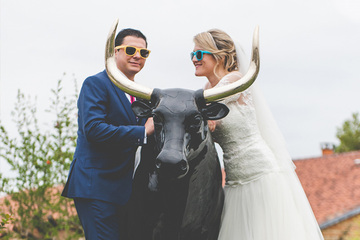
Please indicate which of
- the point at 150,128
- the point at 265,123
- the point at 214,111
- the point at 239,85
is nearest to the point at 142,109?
the point at 150,128

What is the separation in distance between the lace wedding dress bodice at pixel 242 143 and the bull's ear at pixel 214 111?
0.43 meters

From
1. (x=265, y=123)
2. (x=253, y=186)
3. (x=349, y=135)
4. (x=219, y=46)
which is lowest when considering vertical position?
(x=349, y=135)

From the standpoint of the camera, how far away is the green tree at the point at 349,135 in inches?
1340

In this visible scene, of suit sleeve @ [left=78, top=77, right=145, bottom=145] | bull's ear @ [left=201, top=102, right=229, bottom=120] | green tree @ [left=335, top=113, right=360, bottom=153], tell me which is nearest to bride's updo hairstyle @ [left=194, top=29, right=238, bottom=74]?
bull's ear @ [left=201, top=102, right=229, bottom=120]

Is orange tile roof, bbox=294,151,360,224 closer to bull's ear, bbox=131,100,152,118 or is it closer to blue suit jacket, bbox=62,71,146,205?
blue suit jacket, bbox=62,71,146,205

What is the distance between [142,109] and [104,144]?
15.1 inches

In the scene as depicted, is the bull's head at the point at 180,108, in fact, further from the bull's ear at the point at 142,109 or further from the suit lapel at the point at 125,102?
the suit lapel at the point at 125,102

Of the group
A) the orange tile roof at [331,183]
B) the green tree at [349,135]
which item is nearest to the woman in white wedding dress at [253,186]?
the orange tile roof at [331,183]

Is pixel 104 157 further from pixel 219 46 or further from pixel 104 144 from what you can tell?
pixel 219 46

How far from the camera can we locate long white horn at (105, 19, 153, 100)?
10.3 feet

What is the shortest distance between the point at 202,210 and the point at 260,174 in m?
0.67

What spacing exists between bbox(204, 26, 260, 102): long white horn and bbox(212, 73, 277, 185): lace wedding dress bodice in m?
0.36

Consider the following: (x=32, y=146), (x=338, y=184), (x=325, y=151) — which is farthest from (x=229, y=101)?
(x=325, y=151)

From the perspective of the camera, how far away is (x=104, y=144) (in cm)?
324
